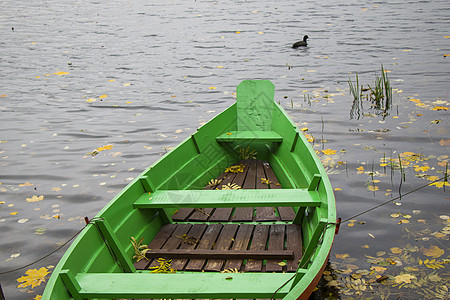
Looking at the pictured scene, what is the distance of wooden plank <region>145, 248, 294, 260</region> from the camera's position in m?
3.64

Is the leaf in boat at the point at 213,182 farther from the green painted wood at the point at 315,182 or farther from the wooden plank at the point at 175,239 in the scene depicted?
the green painted wood at the point at 315,182

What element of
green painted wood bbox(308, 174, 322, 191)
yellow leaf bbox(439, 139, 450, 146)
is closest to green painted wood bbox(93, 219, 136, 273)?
green painted wood bbox(308, 174, 322, 191)

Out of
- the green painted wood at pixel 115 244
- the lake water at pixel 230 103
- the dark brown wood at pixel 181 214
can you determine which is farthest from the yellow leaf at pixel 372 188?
the green painted wood at pixel 115 244

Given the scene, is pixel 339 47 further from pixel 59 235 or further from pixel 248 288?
pixel 248 288

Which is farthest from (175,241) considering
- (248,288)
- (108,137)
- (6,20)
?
(6,20)

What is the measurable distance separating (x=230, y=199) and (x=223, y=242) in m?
0.40

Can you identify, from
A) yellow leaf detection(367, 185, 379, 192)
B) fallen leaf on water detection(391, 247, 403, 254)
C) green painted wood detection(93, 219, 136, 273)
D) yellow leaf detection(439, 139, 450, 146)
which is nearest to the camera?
green painted wood detection(93, 219, 136, 273)

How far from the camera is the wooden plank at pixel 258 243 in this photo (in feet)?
11.7

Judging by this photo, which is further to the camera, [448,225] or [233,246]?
[448,225]

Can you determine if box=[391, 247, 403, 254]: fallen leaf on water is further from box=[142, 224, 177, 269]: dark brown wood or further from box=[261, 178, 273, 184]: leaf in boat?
box=[142, 224, 177, 269]: dark brown wood

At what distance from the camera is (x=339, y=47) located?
14.8 m

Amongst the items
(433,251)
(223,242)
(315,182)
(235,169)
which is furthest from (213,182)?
(433,251)

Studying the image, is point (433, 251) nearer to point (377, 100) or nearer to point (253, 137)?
point (253, 137)

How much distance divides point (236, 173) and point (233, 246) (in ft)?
6.65
